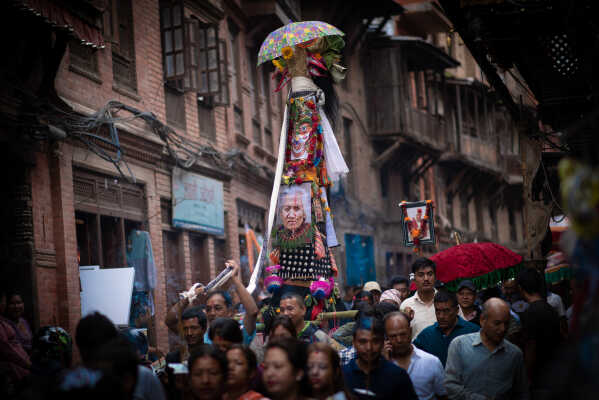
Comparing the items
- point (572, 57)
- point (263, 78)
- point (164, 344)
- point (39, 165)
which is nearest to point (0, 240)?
point (39, 165)

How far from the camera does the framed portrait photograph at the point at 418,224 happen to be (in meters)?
11.8

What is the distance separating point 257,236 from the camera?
63.3ft

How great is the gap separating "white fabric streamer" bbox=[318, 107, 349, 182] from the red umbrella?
2431mm

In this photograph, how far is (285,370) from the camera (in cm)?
522

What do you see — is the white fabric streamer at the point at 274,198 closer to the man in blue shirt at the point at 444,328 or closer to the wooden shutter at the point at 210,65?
the man in blue shirt at the point at 444,328

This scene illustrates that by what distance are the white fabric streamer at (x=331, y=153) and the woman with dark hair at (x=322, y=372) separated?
3.14 metres

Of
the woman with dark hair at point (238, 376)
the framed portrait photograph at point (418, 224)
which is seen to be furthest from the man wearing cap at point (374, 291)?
the woman with dark hair at point (238, 376)

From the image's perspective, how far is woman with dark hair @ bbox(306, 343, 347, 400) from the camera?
5312 mm

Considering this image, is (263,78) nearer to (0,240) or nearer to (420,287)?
(0,240)

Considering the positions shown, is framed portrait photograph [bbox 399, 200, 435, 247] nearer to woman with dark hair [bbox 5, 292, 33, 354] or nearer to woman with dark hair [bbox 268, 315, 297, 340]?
woman with dark hair [bbox 5, 292, 33, 354]

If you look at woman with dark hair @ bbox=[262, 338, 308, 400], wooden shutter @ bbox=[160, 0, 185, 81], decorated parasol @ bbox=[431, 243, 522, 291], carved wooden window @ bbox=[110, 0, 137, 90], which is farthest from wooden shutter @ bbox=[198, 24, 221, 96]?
woman with dark hair @ bbox=[262, 338, 308, 400]

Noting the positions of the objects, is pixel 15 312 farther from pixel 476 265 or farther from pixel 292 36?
pixel 476 265

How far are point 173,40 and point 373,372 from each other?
34.5 feet

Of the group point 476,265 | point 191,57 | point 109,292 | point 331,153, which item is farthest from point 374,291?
point 191,57
